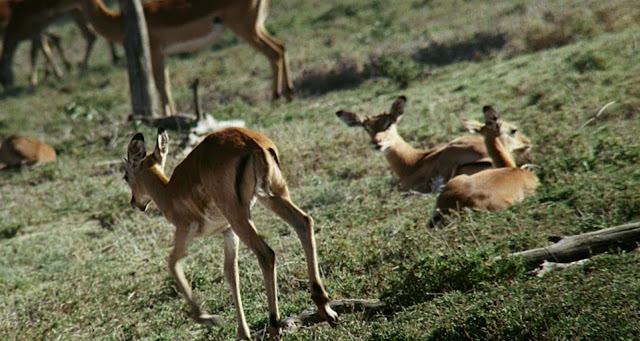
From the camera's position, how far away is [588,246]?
584cm

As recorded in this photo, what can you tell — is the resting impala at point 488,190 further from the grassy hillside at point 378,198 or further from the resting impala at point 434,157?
the resting impala at point 434,157

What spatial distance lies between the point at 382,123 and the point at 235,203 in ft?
15.5

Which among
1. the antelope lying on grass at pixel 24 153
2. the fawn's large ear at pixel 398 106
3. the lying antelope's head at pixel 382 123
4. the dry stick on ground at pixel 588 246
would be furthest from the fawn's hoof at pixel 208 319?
the antelope lying on grass at pixel 24 153

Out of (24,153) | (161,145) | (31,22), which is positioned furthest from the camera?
(31,22)

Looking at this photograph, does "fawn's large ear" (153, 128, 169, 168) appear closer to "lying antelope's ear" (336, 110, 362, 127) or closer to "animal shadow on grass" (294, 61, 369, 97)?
"lying antelope's ear" (336, 110, 362, 127)

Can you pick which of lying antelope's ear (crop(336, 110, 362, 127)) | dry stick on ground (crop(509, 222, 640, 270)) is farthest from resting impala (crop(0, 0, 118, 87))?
dry stick on ground (crop(509, 222, 640, 270))

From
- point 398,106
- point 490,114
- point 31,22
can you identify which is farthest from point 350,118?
point 31,22

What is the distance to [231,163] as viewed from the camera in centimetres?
561

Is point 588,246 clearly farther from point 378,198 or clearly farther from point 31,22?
point 31,22

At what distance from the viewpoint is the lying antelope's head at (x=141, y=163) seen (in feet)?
21.1

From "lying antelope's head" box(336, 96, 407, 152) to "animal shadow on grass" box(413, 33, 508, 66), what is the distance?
4.73 meters

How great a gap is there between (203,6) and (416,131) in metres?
5.34

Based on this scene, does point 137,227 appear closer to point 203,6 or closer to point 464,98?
point 464,98

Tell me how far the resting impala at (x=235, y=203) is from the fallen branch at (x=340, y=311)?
0.60 feet
